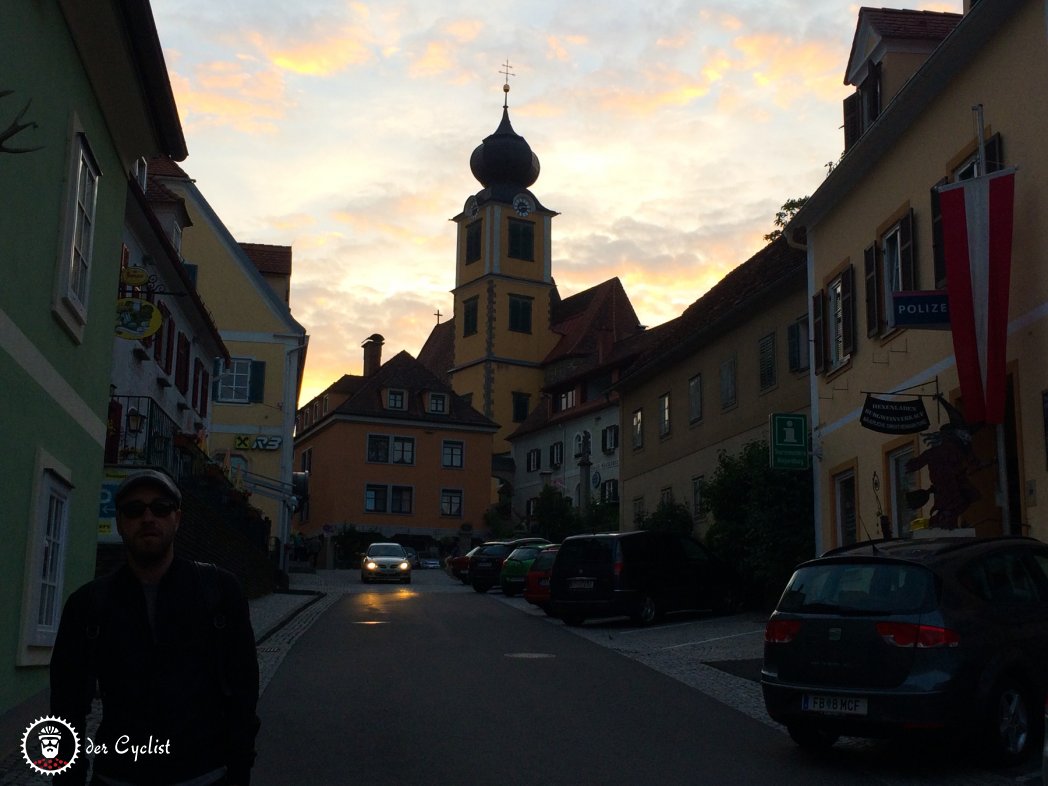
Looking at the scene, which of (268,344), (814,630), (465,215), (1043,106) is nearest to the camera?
(814,630)

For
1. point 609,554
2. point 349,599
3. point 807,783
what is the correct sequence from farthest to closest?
point 349,599 → point 609,554 → point 807,783

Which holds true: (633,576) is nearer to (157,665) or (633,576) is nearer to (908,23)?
(908,23)

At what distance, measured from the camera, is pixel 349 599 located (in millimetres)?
33438

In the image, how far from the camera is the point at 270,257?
50.0 m

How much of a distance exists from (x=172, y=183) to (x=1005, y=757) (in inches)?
1354

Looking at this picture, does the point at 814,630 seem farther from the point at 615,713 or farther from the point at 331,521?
the point at 331,521

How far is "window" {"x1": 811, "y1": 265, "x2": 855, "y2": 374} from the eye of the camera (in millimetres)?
21281

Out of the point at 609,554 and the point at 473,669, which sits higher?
the point at 609,554

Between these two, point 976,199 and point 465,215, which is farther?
point 465,215

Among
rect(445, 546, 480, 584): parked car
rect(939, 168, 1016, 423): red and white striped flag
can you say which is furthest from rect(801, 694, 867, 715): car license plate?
rect(445, 546, 480, 584): parked car

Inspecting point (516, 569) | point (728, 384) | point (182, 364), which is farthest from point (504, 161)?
point (182, 364)

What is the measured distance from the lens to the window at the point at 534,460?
77375 millimetres

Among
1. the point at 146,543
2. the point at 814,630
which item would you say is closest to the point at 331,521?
the point at 814,630

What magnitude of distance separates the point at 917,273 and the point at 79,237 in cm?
1119
